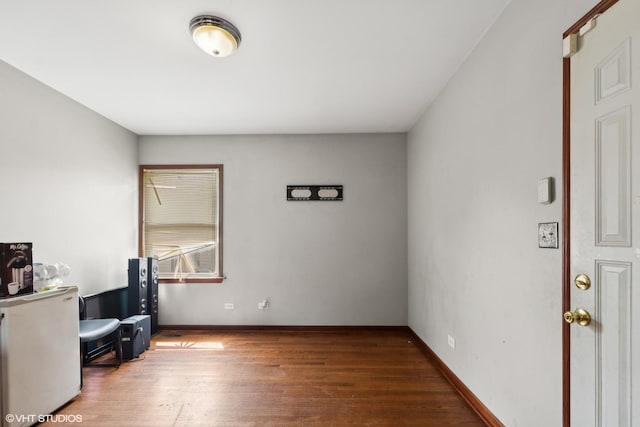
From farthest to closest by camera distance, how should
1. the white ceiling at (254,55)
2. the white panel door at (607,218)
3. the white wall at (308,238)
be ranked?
the white wall at (308,238), the white ceiling at (254,55), the white panel door at (607,218)

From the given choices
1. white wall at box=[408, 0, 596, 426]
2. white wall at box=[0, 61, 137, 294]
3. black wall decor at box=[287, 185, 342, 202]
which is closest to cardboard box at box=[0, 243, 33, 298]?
white wall at box=[0, 61, 137, 294]

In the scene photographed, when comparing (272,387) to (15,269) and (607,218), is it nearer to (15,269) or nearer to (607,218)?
(15,269)

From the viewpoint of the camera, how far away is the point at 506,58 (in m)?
1.89

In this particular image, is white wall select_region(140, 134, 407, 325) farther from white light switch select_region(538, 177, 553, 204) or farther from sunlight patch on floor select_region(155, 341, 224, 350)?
white light switch select_region(538, 177, 553, 204)

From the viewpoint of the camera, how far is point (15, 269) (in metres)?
2.23

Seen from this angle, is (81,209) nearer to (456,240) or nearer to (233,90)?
(233,90)

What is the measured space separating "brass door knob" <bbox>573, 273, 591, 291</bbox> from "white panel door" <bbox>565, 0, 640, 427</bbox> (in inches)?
0.6

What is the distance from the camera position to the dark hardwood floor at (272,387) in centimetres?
225

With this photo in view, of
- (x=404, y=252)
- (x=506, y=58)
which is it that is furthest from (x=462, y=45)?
(x=404, y=252)

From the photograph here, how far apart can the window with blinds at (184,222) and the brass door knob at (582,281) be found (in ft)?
12.7

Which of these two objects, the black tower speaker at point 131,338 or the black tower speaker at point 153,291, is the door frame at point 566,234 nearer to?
the black tower speaker at point 131,338

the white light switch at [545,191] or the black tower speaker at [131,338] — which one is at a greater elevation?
the white light switch at [545,191]

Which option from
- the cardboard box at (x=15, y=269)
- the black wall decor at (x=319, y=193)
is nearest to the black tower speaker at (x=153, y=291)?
the cardboard box at (x=15, y=269)

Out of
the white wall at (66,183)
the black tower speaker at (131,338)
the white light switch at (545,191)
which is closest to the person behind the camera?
the white light switch at (545,191)
